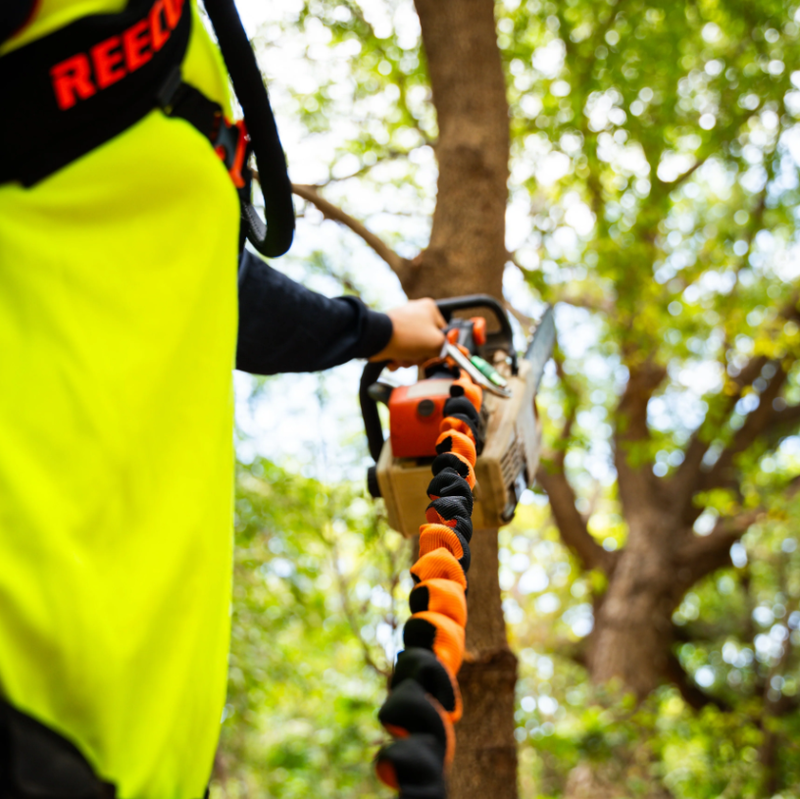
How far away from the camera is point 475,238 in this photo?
2326 millimetres

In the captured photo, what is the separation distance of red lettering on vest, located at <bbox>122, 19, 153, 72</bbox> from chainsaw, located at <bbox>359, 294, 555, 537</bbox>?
2.66 ft

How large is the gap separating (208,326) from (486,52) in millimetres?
2391

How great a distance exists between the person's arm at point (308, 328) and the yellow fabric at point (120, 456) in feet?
1.61

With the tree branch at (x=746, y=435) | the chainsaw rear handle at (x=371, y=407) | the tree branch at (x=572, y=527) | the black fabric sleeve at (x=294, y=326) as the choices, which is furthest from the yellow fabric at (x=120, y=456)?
Result: the tree branch at (x=746, y=435)

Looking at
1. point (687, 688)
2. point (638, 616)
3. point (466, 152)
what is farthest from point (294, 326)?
point (687, 688)

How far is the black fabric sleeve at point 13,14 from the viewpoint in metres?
0.46

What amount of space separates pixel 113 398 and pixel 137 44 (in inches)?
10.4

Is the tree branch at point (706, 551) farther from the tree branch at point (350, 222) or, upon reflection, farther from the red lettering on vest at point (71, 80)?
the red lettering on vest at point (71, 80)

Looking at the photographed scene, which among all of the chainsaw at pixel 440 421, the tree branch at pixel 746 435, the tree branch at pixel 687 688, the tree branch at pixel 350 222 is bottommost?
the tree branch at pixel 687 688

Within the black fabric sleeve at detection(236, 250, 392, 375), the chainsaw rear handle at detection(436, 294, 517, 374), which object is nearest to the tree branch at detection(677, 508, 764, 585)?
the chainsaw rear handle at detection(436, 294, 517, 374)

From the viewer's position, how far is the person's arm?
1096mm

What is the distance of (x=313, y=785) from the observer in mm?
4293

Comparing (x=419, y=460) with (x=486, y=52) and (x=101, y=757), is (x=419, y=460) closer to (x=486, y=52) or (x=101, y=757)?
(x=101, y=757)

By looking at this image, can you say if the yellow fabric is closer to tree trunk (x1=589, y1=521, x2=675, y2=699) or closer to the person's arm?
the person's arm
